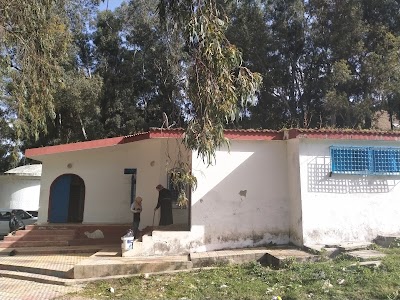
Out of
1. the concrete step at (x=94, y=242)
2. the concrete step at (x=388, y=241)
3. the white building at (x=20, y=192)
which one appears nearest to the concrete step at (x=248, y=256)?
the concrete step at (x=388, y=241)

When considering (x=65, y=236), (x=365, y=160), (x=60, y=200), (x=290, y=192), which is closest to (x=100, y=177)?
(x=60, y=200)

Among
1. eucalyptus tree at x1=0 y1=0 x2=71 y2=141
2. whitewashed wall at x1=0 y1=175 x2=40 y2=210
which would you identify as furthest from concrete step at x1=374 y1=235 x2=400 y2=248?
whitewashed wall at x1=0 y1=175 x2=40 y2=210

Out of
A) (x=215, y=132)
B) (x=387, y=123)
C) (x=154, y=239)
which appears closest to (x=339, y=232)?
(x=154, y=239)

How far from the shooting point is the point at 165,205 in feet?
38.1

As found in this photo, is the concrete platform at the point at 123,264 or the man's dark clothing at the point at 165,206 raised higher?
the man's dark clothing at the point at 165,206

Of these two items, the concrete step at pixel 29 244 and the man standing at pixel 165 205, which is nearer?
the man standing at pixel 165 205

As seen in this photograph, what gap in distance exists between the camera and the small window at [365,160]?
10.2m

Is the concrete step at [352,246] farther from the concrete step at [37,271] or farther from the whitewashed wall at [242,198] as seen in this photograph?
the concrete step at [37,271]

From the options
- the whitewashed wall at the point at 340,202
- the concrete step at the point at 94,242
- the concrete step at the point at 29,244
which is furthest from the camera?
the concrete step at the point at 94,242

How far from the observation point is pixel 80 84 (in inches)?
852

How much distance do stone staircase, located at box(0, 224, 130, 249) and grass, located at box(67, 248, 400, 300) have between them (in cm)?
473

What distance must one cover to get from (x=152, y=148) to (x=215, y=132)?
8.13 m

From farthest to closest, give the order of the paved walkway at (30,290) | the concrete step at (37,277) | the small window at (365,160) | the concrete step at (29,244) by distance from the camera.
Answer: the concrete step at (29,244) < the small window at (365,160) < the concrete step at (37,277) < the paved walkway at (30,290)

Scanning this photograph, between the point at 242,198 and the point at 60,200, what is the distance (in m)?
7.44
